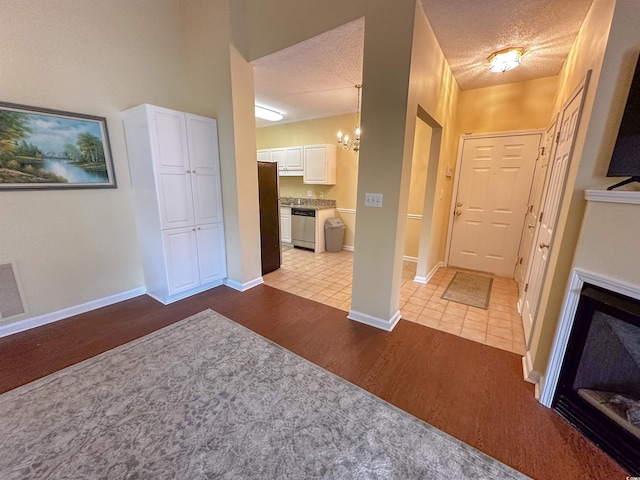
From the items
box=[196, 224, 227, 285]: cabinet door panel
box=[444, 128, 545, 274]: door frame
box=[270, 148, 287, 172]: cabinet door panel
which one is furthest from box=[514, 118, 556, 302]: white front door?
box=[270, 148, 287, 172]: cabinet door panel

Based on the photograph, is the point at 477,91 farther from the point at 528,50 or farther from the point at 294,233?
the point at 294,233

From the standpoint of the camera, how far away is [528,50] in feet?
8.40

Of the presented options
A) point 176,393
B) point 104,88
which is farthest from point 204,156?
point 176,393

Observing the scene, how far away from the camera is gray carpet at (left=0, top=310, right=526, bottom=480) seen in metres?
1.22

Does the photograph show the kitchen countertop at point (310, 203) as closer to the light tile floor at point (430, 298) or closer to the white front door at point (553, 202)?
the light tile floor at point (430, 298)

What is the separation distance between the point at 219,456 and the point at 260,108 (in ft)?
15.7

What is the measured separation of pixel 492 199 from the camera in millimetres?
3664

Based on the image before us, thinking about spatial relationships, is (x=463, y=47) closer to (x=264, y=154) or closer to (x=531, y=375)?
(x=531, y=375)

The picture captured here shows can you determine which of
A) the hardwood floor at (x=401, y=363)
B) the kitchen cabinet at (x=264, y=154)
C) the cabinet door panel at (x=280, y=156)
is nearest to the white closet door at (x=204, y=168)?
the hardwood floor at (x=401, y=363)

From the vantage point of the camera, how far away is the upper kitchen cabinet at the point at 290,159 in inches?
Result: 207

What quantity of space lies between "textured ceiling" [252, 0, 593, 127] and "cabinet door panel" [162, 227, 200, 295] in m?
2.10

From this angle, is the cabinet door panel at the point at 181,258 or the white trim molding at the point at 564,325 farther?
the cabinet door panel at the point at 181,258

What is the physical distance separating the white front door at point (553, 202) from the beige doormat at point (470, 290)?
0.45 meters

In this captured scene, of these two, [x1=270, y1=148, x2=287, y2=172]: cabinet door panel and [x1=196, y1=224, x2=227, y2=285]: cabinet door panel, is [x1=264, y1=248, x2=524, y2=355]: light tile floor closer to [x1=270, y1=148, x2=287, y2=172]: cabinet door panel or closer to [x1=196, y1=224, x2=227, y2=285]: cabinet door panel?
[x1=196, y1=224, x2=227, y2=285]: cabinet door panel
